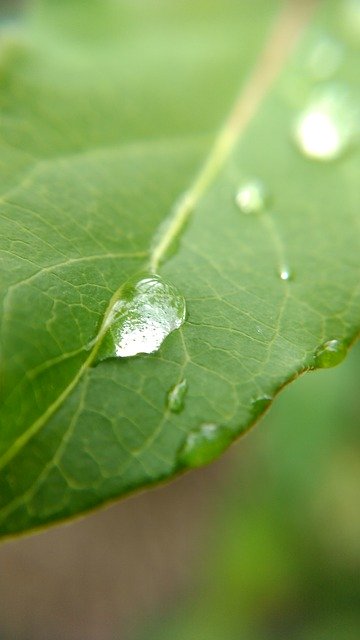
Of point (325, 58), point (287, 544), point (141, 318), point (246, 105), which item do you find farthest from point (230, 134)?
point (287, 544)

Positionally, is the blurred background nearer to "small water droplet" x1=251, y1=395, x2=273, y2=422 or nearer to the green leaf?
the green leaf

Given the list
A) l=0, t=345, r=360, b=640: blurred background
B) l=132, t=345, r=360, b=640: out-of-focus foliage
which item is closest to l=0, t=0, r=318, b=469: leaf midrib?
l=0, t=345, r=360, b=640: blurred background

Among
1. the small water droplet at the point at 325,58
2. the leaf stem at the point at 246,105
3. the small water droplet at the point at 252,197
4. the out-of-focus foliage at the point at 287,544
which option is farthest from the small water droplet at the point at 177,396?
the out-of-focus foliage at the point at 287,544

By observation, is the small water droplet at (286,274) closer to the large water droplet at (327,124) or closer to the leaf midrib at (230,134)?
the leaf midrib at (230,134)

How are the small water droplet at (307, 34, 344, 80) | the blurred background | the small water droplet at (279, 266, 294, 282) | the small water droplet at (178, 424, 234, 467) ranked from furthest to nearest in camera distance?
1. the blurred background
2. the small water droplet at (307, 34, 344, 80)
3. the small water droplet at (279, 266, 294, 282)
4. the small water droplet at (178, 424, 234, 467)

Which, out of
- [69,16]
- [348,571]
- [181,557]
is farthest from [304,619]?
[69,16]

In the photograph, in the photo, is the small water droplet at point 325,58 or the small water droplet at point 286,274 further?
the small water droplet at point 325,58
